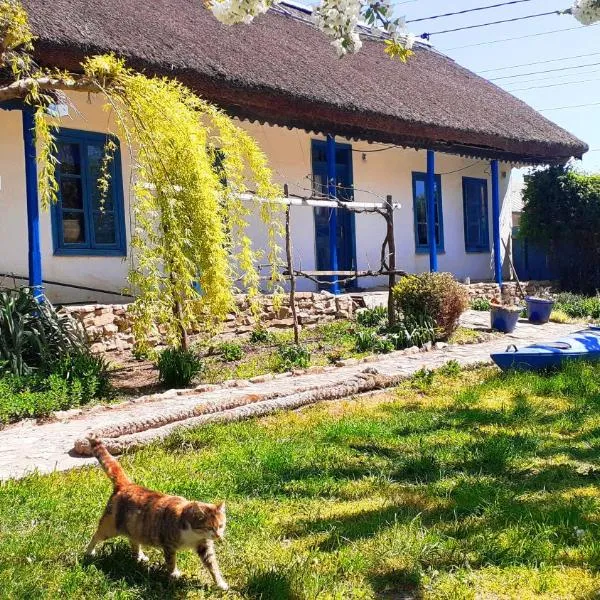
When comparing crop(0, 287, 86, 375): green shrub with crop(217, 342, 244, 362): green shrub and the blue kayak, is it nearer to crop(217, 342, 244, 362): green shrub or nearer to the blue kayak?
crop(217, 342, 244, 362): green shrub

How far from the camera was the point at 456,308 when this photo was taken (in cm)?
1048

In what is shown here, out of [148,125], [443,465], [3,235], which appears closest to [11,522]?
[443,465]

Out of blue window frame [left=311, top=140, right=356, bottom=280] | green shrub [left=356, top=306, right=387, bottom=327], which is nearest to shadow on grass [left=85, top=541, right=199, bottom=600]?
green shrub [left=356, top=306, right=387, bottom=327]

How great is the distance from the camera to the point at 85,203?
9.94 meters

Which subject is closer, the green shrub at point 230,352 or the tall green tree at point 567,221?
the green shrub at point 230,352

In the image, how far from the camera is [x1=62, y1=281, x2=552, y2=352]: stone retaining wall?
29.2 feet

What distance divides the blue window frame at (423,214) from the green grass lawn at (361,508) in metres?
9.42

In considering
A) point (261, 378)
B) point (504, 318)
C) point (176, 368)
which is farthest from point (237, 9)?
point (504, 318)

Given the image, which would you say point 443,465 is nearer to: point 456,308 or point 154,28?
point 456,308

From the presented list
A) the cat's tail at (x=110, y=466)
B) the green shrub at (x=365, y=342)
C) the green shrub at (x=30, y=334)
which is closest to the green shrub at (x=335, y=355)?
the green shrub at (x=365, y=342)

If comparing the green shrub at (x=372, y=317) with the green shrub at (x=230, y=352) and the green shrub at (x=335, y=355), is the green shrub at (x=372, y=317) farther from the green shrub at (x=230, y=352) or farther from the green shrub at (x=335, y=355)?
the green shrub at (x=230, y=352)

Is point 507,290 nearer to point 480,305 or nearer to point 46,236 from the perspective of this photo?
point 480,305

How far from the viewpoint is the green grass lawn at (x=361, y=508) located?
295cm

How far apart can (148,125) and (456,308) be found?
5452mm
